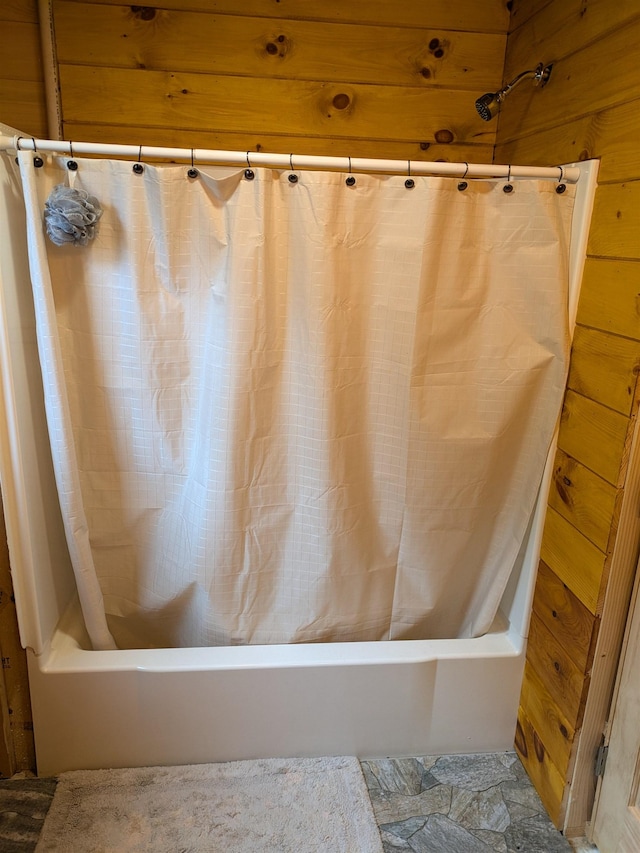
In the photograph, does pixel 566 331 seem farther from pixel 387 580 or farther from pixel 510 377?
pixel 387 580

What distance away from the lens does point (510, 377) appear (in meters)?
1.53

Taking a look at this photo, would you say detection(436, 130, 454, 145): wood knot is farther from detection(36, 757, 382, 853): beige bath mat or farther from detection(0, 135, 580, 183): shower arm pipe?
detection(36, 757, 382, 853): beige bath mat

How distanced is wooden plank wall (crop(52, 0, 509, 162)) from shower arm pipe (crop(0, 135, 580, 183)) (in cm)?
41

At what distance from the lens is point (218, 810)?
5.10 ft

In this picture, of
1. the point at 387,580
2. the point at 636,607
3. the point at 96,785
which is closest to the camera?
the point at 636,607

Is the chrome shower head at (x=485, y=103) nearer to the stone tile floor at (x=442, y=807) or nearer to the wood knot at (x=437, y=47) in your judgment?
the wood knot at (x=437, y=47)

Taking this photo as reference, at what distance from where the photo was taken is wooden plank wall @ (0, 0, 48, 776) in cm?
156

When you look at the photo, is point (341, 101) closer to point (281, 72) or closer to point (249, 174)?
point (281, 72)

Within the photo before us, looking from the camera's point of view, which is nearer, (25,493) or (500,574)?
(25,493)

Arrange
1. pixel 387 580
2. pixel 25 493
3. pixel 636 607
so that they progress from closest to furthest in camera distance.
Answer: pixel 636 607, pixel 25 493, pixel 387 580

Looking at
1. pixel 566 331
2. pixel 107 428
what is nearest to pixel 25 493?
pixel 107 428

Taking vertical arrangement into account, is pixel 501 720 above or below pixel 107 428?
below

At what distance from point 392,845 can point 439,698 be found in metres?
0.37

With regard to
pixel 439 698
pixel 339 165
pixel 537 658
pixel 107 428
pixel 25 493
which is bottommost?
pixel 439 698
